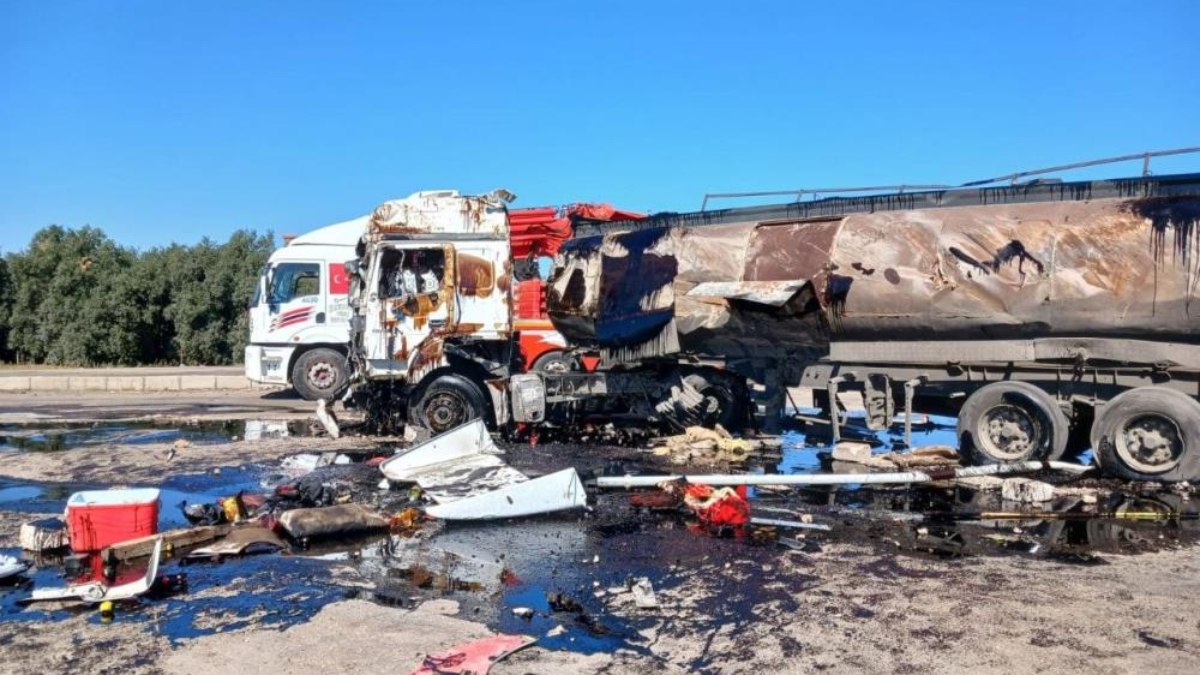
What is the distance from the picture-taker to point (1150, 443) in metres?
8.55

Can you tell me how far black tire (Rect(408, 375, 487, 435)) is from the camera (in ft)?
40.4

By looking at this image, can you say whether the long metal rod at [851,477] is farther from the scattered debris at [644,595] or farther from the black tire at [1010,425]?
the scattered debris at [644,595]

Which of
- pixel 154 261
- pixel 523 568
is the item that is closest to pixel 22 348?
pixel 154 261

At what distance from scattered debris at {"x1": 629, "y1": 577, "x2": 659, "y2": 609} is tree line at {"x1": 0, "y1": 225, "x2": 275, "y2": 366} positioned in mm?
28425

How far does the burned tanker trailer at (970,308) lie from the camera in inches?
339

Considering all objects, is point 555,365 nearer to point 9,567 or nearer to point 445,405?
point 445,405

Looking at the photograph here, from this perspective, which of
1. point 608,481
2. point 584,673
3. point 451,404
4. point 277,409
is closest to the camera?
point 584,673

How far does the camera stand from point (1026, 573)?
19.2 ft

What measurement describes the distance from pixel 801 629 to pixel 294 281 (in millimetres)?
14856

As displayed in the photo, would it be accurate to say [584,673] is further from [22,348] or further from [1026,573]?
[22,348]

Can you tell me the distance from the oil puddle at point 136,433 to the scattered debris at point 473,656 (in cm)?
886

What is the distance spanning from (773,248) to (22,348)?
34.0 meters

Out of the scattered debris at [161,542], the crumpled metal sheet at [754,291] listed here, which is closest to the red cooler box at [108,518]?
the scattered debris at [161,542]

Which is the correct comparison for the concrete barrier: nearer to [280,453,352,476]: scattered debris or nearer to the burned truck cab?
the burned truck cab
